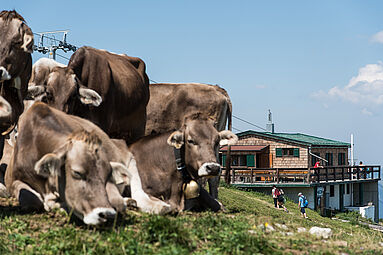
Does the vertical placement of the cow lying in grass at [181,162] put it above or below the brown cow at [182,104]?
below

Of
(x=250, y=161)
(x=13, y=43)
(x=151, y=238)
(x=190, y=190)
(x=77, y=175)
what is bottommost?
(x=151, y=238)

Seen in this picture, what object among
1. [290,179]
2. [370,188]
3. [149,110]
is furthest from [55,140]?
[370,188]

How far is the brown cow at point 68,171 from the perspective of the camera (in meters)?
5.82

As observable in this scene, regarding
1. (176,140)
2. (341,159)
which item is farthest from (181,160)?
(341,159)

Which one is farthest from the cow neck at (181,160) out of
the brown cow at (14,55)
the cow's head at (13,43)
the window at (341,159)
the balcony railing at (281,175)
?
the window at (341,159)

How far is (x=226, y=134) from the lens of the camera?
894cm

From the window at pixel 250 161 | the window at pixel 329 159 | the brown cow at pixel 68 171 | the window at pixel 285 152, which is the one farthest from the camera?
A: the window at pixel 329 159

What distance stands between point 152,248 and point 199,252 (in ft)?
1.62

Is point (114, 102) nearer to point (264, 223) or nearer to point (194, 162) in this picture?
point (194, 162)

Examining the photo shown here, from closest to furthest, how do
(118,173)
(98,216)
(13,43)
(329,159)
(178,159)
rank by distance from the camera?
1. (98,216)
2. (118,173)
3. (13,43)
4. (178,159)
5. (329,159)

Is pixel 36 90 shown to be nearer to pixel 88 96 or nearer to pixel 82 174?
pixel 88 96

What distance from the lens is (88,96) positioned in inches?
337

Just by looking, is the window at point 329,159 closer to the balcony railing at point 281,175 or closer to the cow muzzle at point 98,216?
the balcony railing at point 281,175

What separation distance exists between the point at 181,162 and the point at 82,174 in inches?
107
